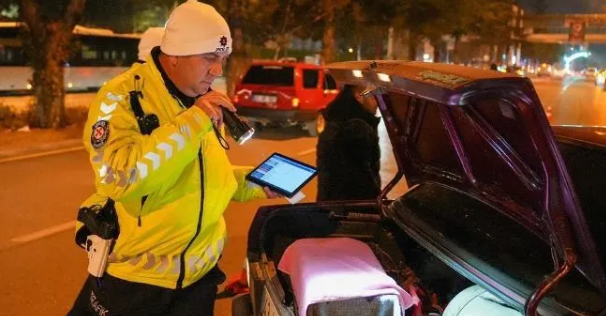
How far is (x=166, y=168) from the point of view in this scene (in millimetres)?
2066

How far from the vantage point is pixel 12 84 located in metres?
23.1

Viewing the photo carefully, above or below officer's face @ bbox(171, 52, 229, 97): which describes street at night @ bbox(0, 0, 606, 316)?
below

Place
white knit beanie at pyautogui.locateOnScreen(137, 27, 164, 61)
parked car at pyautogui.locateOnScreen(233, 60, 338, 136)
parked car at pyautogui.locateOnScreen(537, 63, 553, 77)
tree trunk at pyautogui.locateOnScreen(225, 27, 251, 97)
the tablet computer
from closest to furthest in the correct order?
the tablet computer → white knit beanie at pyautogui.locateOnScreen(137, 27, 164, 61) → parked car at pyautogui.locateOnScreen(233, 60, 338, 136) → tree trunk at pyautogui.locateOnScreen(225, 27, 251, 97) → parked car at pyautogui.locateOnScreen(537, 63, 553, 77)

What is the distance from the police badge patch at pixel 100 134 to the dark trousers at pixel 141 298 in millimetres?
519

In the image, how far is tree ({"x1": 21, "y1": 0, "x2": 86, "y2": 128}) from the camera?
13.1 m

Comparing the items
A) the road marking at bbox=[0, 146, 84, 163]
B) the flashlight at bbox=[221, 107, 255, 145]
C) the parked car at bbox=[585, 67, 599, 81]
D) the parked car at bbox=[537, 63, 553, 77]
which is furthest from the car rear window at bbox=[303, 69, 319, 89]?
the parked car at bbox=[537, 63, 553, 77]

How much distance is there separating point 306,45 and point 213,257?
60299 millimetres

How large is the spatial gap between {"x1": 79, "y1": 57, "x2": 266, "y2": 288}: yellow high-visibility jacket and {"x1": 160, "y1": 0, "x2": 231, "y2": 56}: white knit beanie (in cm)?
13

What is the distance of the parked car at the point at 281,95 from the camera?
14.1 m

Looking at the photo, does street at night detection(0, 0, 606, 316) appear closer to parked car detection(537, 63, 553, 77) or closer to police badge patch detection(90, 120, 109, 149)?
police badge patch detection(90, 120, 109, 149)

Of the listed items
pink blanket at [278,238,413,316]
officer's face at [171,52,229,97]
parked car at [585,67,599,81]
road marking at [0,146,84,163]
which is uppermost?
officer's face at [171,52,229,97]

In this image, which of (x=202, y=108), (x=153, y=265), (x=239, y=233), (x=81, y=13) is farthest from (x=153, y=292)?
(x=81, y=13)

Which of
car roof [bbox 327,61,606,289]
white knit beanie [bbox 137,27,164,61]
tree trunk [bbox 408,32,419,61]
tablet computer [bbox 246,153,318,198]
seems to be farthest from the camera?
tree trunk [bbox 408,32,419,61]

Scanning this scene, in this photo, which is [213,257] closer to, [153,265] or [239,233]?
[153,265]
